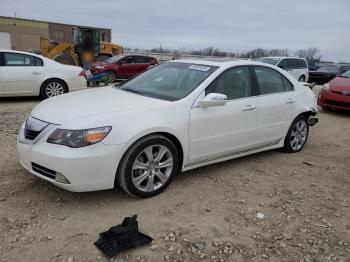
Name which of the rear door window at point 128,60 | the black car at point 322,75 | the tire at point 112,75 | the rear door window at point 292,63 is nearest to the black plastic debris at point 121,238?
the tire at point 112,75

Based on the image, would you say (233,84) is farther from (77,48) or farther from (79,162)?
(77,48)

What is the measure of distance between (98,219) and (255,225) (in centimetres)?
155

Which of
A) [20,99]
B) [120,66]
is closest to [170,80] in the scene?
[20,99]

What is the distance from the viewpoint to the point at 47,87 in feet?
32.8

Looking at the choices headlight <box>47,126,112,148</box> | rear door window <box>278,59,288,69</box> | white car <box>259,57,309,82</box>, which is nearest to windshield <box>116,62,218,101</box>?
headlight <box>47,126,112,148</box>

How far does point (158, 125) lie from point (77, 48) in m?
18.7

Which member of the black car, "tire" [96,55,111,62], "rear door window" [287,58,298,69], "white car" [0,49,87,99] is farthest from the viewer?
"tire" [96,55,111,62]

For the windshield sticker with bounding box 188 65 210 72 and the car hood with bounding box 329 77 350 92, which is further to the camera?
the car hood with bounding box 329 77 350 92

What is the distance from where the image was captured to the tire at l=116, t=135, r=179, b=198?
3873 mm

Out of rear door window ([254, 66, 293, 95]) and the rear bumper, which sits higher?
rear door window ([254, 66, 293, 95])

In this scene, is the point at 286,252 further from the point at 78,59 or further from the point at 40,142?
the point at 78,59

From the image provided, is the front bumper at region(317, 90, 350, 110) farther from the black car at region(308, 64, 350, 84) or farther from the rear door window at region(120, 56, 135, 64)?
the black car at region(308, 64, 350, 84)

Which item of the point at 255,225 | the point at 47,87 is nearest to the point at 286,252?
the point at 255,225

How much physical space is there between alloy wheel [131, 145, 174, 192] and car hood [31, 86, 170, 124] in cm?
51
